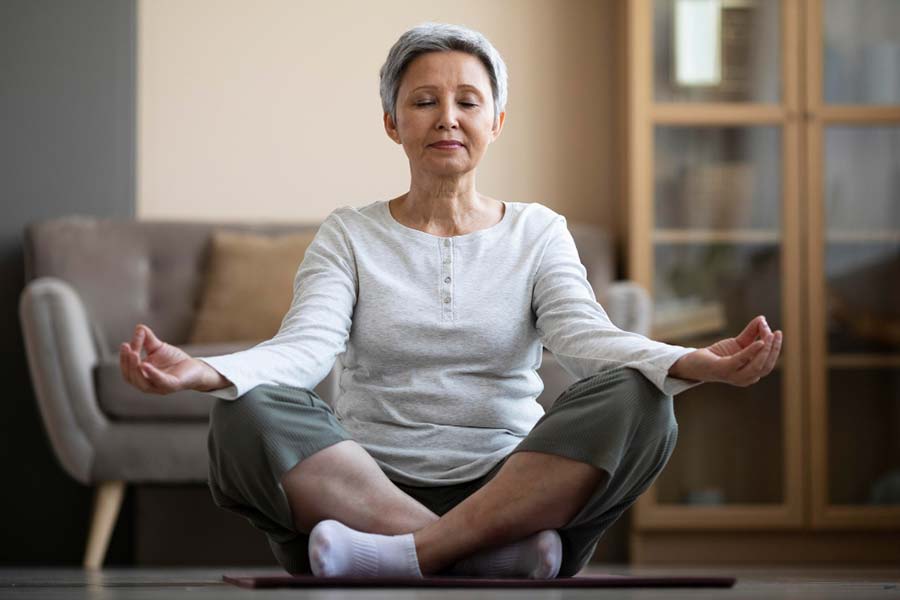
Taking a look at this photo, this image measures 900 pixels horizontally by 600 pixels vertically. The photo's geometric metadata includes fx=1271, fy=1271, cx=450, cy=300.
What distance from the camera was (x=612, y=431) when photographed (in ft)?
5.19

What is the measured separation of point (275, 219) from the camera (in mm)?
4105

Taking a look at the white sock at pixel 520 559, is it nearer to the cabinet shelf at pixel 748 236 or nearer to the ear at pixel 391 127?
the ear at pixel 391 127

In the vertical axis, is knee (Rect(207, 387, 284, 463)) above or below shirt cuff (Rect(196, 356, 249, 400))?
below

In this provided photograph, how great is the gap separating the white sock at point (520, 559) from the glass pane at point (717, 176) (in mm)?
2298

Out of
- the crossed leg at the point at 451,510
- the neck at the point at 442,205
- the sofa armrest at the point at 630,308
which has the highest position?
the neck at the point at 442,205

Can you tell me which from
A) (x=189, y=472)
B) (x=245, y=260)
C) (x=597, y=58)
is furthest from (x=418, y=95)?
(x=597, y=58)

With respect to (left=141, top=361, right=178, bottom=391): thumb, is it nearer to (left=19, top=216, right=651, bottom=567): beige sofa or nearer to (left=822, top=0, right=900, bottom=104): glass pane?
(left=19, top=216, right=651, bottom=567): beige sofa

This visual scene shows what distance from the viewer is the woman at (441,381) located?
5.20 ft

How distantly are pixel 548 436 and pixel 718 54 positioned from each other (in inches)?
98.0

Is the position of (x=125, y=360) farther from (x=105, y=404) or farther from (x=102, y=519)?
(x=102, y=519)

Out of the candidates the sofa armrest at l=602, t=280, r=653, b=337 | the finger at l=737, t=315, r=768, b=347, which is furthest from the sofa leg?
the finger at l=737, t=315, r=768, b=347

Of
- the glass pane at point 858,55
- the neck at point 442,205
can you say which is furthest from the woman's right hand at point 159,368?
the glass pane at point 858,55

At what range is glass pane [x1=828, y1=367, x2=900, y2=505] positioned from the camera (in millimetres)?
3750

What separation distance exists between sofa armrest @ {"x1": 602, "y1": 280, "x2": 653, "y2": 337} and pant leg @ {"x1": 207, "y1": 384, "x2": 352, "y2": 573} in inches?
72.5
